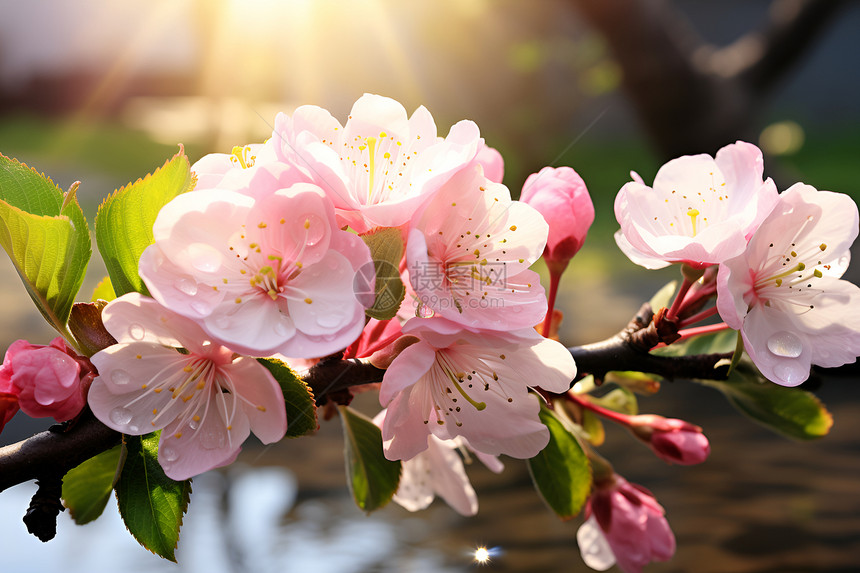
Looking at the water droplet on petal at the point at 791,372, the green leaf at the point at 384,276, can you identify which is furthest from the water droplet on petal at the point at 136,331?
the water droplet on petal at the point at 791,372

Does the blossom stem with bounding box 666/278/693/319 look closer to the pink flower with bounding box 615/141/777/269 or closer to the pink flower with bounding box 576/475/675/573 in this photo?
the pink flower with bounding box 615/141/777/269

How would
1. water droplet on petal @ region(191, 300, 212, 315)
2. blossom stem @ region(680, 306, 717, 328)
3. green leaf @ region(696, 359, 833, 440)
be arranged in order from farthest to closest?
green leaf @ region(696, 359, 833, 440), blossom stem @ region(680, 306, 717, 328), water droplet on petal @ region(191, 300, 212, 315)

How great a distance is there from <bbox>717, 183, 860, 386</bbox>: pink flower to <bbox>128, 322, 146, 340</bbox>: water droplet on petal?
283mm

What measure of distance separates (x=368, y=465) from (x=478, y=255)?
0.19m

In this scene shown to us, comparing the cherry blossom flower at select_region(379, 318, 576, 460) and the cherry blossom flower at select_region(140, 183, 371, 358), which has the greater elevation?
the cherry blossom flower at select_region(140, 183, 371, 358)

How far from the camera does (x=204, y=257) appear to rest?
34 centimetres

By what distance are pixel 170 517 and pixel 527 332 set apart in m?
0.20

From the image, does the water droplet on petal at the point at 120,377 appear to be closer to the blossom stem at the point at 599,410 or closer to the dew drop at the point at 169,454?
the dew drop at the point at 169,454

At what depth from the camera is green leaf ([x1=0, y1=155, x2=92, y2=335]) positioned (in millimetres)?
358

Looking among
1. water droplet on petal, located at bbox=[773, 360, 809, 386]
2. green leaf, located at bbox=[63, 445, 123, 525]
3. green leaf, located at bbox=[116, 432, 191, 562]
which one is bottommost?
green leaf, located at bbox=[63, 445, 123, 525]

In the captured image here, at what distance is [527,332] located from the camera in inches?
13.9

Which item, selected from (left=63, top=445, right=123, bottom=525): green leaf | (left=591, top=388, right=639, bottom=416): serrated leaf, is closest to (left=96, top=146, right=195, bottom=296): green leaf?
(left=63, top=445, right=123, bottom=525): green leaf

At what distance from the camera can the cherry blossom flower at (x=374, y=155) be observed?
35cm

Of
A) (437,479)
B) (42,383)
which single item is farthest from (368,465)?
(42,383)
